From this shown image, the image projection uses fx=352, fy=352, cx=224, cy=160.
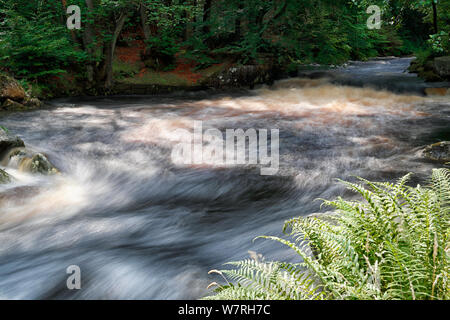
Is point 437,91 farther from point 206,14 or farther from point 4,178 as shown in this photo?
point 4,178

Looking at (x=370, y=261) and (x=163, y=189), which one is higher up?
(x=370, y=261)

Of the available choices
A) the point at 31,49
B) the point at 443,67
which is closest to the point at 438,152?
the point at 443,67

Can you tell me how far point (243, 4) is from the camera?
16.2m

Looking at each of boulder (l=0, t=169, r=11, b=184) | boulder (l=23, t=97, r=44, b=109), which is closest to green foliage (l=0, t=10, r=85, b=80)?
boulder (l=23, t=97, r=44, b=109)

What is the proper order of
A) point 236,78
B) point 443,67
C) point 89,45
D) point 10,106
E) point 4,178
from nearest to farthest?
point 4,178
point 10,106
point 89,45
point 443,67
point 236,78

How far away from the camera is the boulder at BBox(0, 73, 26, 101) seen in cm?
1086

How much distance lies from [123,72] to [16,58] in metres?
4.04

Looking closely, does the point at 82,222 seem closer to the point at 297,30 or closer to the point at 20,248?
the point at 20,248

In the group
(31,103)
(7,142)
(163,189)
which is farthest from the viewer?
(31,103)

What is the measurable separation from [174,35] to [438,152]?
13.6 metres

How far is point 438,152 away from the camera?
6.20 meters

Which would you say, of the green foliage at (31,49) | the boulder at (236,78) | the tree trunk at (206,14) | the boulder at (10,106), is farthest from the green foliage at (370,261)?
the tree trunk at (206,14)

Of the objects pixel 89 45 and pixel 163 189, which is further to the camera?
pixel 89 45

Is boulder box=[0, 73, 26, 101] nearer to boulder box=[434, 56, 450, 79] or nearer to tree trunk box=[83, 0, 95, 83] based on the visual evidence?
tree trunk box=[83, 0, 95, 83]
